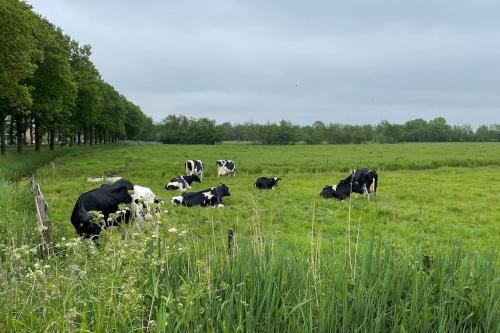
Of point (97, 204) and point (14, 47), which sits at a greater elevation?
point (14, 47)

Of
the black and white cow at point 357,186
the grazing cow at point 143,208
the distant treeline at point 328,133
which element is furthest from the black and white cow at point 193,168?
the distant treeline at point 328,133

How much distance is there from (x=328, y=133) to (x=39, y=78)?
284 ft

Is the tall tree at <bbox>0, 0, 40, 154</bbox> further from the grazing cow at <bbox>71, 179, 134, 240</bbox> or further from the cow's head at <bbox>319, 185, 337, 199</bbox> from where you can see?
the cow's head at <bbox>319, 185, 337, 199</bbox>

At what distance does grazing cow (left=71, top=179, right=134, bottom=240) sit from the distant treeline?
101 metres

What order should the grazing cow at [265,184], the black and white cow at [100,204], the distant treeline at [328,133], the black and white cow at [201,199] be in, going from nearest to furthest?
1. the black and white cow at [100,204]
2. the black and white cow at [201,199]
3. the grazing cow at [265,184]
4. the distant treeline at [328,133]

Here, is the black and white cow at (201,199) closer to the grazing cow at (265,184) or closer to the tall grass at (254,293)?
the grazing cow at (265,184)

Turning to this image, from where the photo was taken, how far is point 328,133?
117125 millimetres

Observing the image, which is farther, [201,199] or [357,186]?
[357,186]

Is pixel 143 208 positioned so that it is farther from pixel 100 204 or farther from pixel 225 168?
pixel 225 168

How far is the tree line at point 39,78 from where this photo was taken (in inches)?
1048

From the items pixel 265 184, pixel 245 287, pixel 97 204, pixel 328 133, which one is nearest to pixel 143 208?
pixel 245 287

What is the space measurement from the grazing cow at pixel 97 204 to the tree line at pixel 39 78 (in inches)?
754

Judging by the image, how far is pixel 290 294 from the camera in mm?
4113

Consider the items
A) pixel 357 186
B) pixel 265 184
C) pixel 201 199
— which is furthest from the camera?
pixel 265 184
